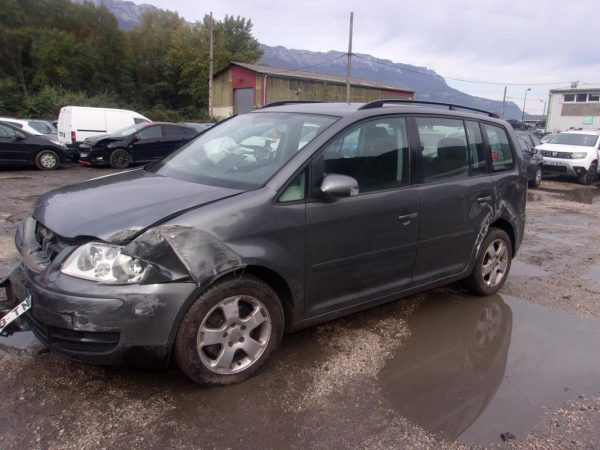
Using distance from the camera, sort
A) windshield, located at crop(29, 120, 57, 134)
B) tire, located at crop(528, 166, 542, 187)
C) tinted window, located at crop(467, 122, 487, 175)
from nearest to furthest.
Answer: tinted window, located at crop(467, 122, 487, 175)
tire, located at crop(528, 166, 542, 187)
windshield, located at crop(29, 120, 57, 134)

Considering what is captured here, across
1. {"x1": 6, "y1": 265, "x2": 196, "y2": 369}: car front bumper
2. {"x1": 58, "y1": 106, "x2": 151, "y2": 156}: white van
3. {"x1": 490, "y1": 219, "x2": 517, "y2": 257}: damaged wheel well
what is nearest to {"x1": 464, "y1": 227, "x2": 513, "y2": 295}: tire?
{"x1": 490, "y1": 219, "x2": 517, "y2": 257}: damaged wheel well

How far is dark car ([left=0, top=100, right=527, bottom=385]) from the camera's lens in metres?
2.68

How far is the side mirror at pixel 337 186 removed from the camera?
10.4 ft

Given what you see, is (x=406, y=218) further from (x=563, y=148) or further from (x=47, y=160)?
(x=563, y=148)

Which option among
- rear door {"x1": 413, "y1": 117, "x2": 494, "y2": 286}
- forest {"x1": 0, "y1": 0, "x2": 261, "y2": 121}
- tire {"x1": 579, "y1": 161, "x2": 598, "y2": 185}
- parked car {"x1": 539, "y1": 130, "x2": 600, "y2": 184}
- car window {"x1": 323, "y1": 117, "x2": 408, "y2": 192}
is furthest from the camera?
forest {"x1": 0, "y1": 0, "x2": 261, "y2": 121}

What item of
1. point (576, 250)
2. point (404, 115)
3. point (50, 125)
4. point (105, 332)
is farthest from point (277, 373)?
point (50, 125)

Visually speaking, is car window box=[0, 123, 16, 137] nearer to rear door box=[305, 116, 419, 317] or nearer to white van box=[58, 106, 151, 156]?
white van box=[58, 106, 151, 156]

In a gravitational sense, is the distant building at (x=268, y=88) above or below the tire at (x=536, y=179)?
above

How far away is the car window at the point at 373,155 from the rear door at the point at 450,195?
22 centimetres

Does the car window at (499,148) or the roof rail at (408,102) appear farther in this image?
the car window at (499,148)

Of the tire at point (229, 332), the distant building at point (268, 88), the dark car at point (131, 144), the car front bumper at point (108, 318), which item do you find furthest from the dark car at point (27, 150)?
the distant building at point (268, 88)

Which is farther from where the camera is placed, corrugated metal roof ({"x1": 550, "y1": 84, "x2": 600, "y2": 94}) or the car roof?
corrugated metal roof ({"x1": 550, "y1": 84, "x2": 600, "y2": 94})

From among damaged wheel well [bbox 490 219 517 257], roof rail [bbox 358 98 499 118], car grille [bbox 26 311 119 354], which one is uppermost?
roof rail [bbox 358 98 499 118]

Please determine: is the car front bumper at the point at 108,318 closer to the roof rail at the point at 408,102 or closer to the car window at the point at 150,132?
the roof rail at the point at 408,102
